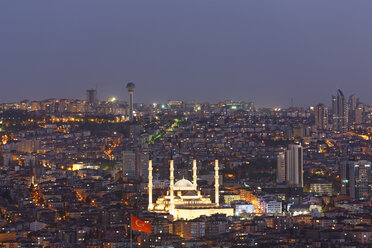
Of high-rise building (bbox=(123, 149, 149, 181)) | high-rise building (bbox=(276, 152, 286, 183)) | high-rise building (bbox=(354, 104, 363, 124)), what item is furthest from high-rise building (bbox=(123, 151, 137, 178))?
high-rise building (bbox=(354, 104, 363, 124))

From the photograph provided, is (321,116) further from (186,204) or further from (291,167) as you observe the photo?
(186,204)

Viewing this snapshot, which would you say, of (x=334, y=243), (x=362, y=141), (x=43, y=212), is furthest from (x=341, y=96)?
(x=334, y=243)

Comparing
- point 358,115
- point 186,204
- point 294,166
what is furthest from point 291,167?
point 358,115

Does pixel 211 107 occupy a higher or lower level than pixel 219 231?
higher

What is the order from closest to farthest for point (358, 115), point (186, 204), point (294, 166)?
point (186, 204), point (294, 166), point (358, 115)

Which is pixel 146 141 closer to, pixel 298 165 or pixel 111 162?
pixel 111 162

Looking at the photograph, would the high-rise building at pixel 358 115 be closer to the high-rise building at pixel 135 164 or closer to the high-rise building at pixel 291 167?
the high-rise building at pixel 291 167
